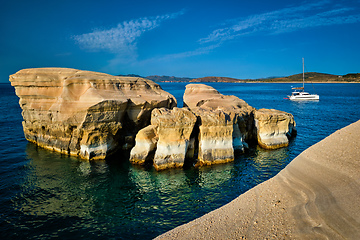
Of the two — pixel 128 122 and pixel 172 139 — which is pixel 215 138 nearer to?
pixel 172 139

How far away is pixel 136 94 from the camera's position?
25406 mm

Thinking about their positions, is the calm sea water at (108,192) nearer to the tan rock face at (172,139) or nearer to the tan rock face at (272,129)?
the tan rock face at (172,139)

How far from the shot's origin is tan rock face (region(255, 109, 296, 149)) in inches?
992

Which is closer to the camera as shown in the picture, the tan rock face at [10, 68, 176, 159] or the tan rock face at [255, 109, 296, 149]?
the tan rock face at [10, 68, 176, 159]

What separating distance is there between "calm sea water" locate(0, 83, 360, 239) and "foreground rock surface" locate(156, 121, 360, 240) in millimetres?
A: 3890

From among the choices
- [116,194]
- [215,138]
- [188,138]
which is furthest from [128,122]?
[116,194]

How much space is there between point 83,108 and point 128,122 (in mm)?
5157

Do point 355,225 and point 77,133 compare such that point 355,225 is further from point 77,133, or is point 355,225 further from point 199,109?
point 77,133

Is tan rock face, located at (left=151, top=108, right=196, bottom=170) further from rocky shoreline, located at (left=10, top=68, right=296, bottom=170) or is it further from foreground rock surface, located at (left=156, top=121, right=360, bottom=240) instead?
foreground rock surface, located at (left=156, top=121, right=360, bottom=240)

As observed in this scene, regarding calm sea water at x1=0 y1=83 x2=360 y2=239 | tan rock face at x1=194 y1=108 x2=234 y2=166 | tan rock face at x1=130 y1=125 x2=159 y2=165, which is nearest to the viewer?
calm sea water at x1=0 y1=83 x2=360 y2=239

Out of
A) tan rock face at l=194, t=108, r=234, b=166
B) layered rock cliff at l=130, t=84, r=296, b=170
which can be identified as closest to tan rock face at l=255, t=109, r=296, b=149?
layered rock cliff at l=130, t=84, r=296, b=170

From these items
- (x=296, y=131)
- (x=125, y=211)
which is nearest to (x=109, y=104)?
(x=125, y=211)

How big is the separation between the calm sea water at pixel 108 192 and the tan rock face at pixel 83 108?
76.0 inches

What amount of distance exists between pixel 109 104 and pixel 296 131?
24.5m
